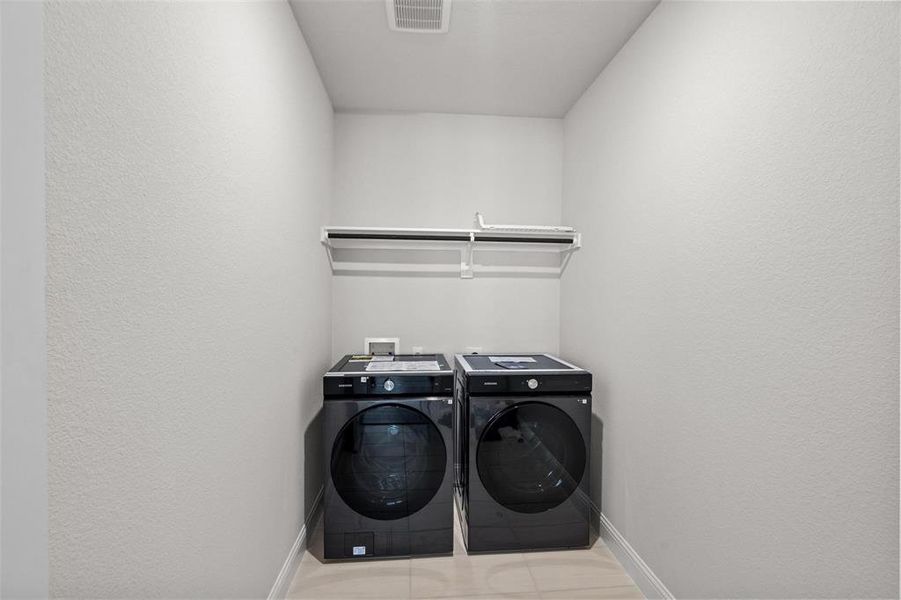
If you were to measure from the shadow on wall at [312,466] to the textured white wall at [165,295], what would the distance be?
0.45m

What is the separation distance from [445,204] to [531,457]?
176 cm

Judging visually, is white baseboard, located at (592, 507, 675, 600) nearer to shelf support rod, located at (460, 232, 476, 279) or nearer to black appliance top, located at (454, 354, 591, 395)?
black appliance top, located at (454, 354, 591, 395)

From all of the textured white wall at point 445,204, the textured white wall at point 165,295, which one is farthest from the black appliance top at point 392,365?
the textured white wall at point 165,295

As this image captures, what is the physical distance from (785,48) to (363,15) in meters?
1.63

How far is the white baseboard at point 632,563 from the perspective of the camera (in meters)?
1.64

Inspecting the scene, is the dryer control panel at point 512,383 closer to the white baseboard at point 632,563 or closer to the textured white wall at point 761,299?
the textured white wall at point 761,299

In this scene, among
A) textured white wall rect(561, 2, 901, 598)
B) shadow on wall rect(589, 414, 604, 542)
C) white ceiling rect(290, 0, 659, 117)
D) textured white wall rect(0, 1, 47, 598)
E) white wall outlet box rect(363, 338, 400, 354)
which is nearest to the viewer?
textured white wall rect(0, 1, 47, 598)

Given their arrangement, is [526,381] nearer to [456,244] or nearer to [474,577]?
[474,577]

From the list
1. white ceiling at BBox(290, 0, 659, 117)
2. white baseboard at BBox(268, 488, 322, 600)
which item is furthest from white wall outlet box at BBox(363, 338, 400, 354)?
white ceiling at BBox(290, 0, 659, 117)

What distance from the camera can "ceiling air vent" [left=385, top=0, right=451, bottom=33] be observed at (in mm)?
1667

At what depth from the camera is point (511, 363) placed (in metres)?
2.31

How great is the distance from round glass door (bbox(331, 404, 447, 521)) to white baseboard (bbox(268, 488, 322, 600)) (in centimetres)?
31

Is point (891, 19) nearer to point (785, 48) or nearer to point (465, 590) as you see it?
point (785, 48)

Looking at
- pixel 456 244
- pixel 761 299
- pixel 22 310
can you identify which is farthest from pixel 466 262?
pixel 22 310
